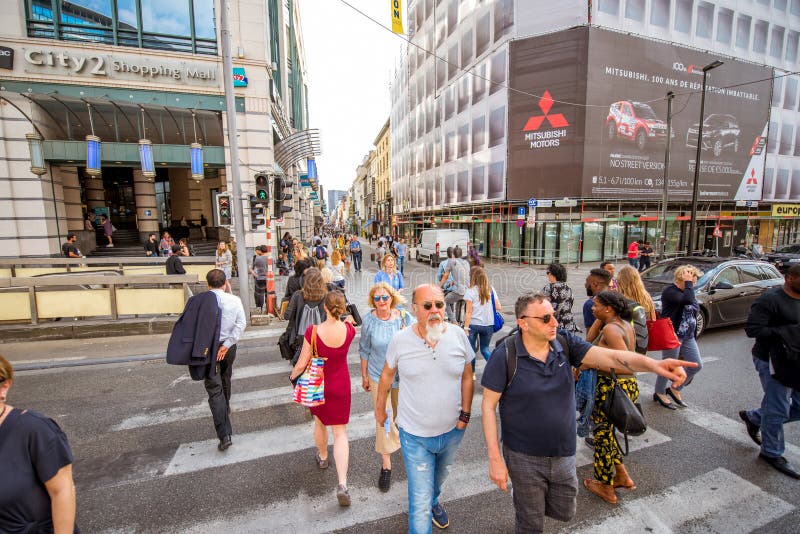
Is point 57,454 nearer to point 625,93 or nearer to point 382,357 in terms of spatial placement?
point 382,357

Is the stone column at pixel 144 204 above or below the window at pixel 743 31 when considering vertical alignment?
below

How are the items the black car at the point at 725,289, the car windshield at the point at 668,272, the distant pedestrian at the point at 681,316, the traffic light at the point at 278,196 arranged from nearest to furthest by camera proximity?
1. the distant pedestrian at the point at 681,316
2. the black car at the point at 725,289
3. the car windshield at the point at 668,272
4. the traffic light at the point at 278,196

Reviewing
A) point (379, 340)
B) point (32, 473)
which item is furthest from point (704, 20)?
point (32, 473)

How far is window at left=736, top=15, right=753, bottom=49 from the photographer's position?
25.2 m

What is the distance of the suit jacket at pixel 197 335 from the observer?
3.80 meters

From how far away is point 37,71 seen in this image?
1370cm

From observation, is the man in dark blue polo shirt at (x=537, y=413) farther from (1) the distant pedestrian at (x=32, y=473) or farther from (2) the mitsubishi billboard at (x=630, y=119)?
(2) the mitsubishi billboard at (x=630, y=119)

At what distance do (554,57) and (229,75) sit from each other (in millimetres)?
19435

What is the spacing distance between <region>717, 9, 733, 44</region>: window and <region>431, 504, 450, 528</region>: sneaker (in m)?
34.6

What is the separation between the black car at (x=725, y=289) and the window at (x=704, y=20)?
24.2m

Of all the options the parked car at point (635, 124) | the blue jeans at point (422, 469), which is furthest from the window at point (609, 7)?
the blue jeans at point (422, 469)

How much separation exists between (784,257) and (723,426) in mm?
19473

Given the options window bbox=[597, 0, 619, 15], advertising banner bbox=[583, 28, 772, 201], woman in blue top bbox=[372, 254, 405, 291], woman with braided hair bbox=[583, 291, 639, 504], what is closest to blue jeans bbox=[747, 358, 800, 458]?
woman with braided hair bbox=[583, 291, 639, 504]

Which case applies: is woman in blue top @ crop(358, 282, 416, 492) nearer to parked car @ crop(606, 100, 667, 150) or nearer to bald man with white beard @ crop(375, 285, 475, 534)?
bald man with white beard @ crop(375, 285, 475, 534)
